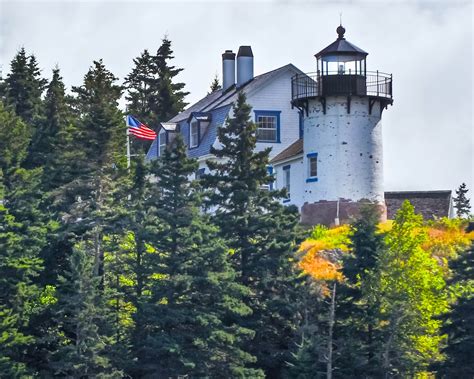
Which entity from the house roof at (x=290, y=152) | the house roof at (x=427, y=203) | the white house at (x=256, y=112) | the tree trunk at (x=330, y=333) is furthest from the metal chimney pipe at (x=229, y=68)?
the tree trunk at (x=330, y=333)

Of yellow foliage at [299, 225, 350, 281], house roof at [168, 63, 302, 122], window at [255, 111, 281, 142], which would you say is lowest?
yellow foliage at [299, 225, 350, 281]

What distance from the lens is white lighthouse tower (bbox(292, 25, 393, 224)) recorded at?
2276 inches

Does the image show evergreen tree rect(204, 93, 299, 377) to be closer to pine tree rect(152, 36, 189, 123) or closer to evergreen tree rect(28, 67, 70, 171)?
→ evergreen tree rect(28, 67, 70, 171)

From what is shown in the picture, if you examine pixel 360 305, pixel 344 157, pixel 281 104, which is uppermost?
pixel 281 104

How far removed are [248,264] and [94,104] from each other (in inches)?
344

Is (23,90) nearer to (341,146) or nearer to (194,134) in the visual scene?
(194,134)

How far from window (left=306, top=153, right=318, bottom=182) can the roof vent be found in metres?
11.6

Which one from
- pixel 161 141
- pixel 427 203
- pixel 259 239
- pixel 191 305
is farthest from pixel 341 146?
pixel 161 141

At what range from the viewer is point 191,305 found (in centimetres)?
4694

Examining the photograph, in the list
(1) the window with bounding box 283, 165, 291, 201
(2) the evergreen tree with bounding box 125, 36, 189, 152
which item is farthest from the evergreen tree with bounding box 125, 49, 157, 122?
(1) the window with bounding box 283, 165, 291, 201

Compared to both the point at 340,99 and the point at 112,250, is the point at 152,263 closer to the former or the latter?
the point at 112,250

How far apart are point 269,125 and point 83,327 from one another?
2149cm

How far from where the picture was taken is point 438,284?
46438 millimetres

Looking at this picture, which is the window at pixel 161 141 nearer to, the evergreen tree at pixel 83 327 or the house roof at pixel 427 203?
the house roof at pixel 427 203
